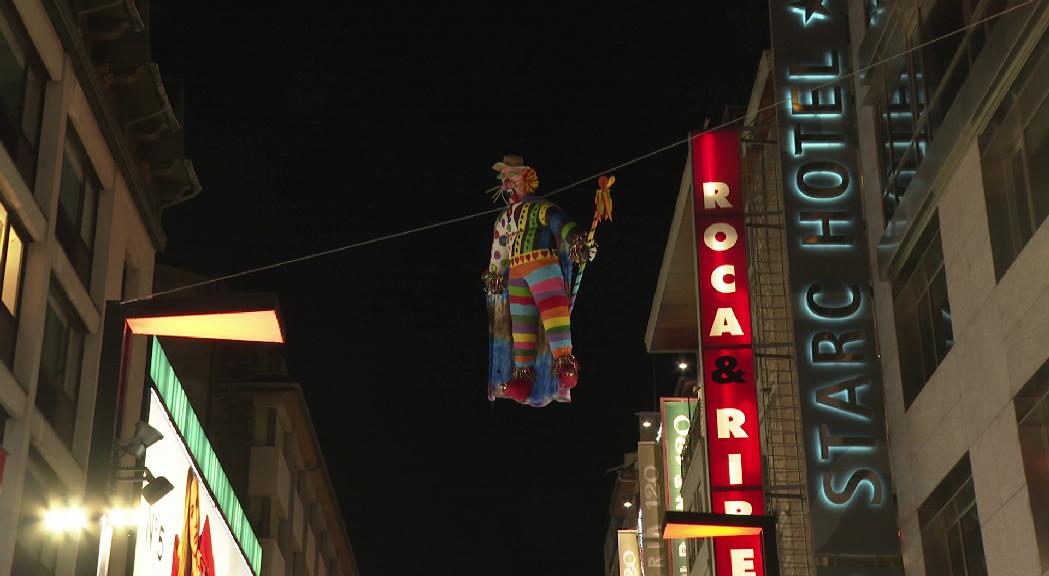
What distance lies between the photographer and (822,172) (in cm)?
2498

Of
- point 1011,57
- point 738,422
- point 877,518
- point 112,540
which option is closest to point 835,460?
point 877,518

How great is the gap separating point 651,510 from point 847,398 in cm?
2563

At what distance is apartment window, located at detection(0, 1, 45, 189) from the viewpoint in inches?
976

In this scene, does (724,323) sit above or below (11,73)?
below

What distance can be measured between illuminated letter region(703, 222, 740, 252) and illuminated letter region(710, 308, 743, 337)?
3.46 feet

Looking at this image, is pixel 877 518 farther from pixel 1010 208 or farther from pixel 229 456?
pixel 229 456

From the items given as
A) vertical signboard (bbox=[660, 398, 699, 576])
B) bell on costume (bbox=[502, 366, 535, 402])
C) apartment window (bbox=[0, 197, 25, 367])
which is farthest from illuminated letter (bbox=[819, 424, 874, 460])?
vertical signboard (bbox=[660, 398, 699, 576])

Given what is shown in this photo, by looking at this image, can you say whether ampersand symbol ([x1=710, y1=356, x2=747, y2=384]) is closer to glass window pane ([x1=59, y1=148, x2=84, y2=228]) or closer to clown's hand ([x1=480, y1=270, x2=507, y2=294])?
clown's hand ([x1=480, y1=270, x2=507, y2=294])

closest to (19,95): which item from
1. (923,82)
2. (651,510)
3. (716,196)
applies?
(716,196)

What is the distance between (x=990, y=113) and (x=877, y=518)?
21.6ft

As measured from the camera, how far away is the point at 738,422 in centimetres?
2561

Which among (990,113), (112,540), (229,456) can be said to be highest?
(229,456)

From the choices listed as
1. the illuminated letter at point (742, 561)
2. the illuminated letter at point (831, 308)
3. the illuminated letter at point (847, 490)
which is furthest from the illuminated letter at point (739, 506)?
the illuminated letter at point (831, 308)

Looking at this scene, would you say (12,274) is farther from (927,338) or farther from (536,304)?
(927,338)
